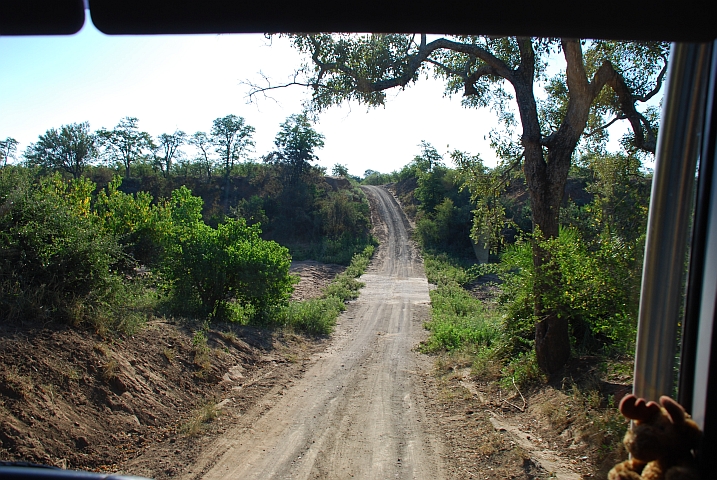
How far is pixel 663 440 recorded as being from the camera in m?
1.70

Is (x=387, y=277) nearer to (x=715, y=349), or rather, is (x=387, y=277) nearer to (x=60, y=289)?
(x=60, y=289)

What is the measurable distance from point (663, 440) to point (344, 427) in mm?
5634

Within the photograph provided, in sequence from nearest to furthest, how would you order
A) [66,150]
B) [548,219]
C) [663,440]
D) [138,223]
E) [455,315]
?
[663,440], [548,219], [138,223], [455,315], [66,150]

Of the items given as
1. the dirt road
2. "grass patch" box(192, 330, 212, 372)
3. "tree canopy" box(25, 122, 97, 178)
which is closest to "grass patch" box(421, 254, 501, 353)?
the dirt road

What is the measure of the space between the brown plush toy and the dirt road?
3947mm

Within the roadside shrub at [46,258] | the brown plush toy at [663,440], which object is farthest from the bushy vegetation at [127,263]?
the brown plush toy at [663,440]

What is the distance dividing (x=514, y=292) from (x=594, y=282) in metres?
3.11

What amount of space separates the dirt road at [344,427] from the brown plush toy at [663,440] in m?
3.95

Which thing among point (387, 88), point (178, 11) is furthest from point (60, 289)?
point (178, 11)

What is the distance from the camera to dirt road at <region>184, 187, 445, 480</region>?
5453 mm

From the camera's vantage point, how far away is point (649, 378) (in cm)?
197

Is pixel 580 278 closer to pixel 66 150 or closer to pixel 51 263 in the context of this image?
pixel 51 263

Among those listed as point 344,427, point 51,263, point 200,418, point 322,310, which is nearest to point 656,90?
point 344,427

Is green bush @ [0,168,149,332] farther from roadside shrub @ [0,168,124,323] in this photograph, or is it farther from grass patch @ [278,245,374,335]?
grass patch @ [278,245,374,335]
